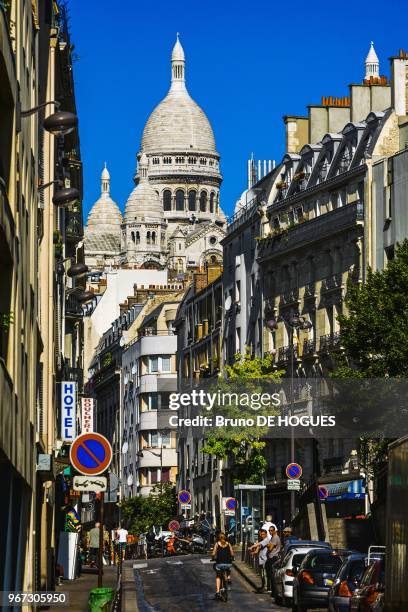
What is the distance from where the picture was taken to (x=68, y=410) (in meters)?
54.8

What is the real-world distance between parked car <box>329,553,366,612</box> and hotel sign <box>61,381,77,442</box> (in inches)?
925

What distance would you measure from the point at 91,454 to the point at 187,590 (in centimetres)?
1919

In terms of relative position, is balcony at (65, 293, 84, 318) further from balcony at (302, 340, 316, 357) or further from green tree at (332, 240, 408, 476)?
balcony at (302, 340, 316, 357)

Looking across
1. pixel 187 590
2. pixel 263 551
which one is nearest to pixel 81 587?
pixel 187 590

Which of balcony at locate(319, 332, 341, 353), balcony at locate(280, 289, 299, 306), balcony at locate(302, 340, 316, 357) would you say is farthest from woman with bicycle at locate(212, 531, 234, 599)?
balcony at locate(280, 289, 299, 306)

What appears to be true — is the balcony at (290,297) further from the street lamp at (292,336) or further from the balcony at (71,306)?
the balcony at (71,306)

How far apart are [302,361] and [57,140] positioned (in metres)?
Result: 38.5

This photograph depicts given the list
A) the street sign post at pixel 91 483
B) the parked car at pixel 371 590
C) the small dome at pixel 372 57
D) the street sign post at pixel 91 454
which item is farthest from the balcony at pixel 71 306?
the small dome at pixel 372 57

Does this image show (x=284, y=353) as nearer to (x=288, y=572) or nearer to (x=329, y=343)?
(x=329, y=343)

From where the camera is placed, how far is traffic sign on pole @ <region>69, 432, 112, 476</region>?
2827 cm

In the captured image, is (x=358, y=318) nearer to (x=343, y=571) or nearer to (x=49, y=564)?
(x=49, y=564)

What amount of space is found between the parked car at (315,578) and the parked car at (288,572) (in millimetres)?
2140

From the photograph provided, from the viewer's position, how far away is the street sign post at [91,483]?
2862cm

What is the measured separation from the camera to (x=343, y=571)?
31.1 metres
